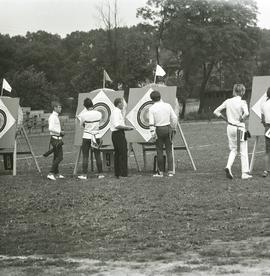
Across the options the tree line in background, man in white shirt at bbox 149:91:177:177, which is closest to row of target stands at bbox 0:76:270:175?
man in white shirt at bbox 149:91:177:177

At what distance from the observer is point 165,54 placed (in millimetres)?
83438

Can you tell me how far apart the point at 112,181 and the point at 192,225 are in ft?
19.1

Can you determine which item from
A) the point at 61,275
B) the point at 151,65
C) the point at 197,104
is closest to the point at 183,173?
the point at 61,275

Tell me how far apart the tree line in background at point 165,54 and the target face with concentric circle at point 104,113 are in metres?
41.5

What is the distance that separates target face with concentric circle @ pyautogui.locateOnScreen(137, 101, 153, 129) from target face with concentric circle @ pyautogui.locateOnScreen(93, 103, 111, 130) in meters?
0.87

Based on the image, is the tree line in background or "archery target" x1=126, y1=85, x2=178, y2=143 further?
the tree line in background

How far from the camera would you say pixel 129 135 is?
17.3 metres

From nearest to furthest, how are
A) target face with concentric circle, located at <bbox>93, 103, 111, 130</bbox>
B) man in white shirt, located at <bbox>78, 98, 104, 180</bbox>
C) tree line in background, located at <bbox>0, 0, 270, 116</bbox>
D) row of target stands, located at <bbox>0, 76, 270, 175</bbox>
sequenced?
1. man in white shirt, located at <bbox>78, 98, 104, 180</bbox>
2. row of target stands, located at <bbox>0, 76, 270, 175</bbox>
3. target face with concentric circle, located at <bbox>93, 103, 111, 130</bbox>
4. tree line in background, located at <bbox>0, 0, 270, 116</bbox>

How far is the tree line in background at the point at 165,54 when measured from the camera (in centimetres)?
6525

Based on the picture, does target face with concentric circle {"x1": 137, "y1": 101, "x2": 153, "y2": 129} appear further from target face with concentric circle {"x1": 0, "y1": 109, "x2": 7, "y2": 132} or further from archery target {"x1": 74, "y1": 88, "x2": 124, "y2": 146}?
target face with concentric circle {"x1": 0, "y1": 109, "x2": 7, "y2": 132}

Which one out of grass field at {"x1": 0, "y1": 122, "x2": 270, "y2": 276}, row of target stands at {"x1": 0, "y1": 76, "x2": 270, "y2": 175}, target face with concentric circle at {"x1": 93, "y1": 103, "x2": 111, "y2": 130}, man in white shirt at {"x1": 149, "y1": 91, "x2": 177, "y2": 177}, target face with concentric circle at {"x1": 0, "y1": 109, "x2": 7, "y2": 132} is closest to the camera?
grass field at {"x1": 0, "y1": 122, "x2": 270, "y2": 276}

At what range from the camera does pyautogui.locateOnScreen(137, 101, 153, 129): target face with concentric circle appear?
1727 cm

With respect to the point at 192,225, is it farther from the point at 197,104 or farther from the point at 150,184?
the point at 197,104

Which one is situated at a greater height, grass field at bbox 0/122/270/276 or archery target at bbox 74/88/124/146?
archery target at bbox 74/88/124/146
